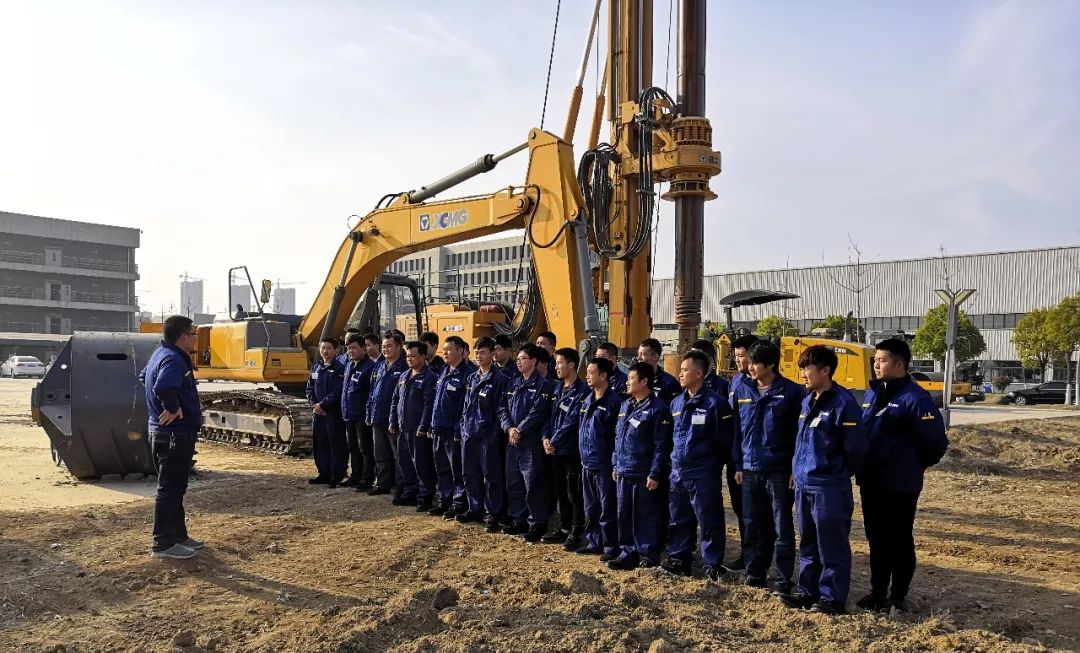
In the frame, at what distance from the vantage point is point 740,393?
6.29 m

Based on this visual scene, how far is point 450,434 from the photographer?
8.47 metres

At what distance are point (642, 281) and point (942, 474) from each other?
506cm

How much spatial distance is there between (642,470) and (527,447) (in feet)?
4.52

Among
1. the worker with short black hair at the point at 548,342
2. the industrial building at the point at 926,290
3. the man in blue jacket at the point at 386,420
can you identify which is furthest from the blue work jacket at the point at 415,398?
the industrial building at the point at 926,290

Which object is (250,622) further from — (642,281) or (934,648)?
(642,281)

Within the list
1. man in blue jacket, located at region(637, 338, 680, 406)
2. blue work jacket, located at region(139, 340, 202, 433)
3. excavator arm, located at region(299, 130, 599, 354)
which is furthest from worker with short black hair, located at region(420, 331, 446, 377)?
blue work jacket, located at region(139, 340, 202, 433)

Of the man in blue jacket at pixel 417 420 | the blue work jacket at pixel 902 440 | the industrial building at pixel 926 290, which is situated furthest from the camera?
the industrial building at pixel 926 290

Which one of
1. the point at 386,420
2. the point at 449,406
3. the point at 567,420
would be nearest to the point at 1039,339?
the point at 386,420

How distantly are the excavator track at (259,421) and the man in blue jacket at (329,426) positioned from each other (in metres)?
2.04

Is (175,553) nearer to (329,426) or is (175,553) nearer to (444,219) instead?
Result: (329,426)

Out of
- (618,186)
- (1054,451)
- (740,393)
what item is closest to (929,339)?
(1054,451)

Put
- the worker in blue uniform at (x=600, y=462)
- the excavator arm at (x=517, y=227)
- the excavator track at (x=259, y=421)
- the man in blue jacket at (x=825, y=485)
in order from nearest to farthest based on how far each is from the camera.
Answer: the man in blue jacket at (x=825, y=485), the worker in blue uniform at (x=600, y=462), the excavator arm at (x=517, y=227), the excavator track at (x=259, y=421)

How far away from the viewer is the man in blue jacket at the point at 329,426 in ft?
33.5

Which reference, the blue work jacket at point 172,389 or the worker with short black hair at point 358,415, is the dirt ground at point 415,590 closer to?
the worker with short black hair at point 358,415
